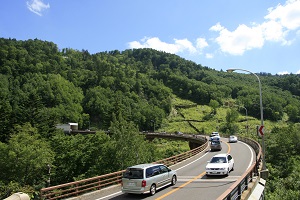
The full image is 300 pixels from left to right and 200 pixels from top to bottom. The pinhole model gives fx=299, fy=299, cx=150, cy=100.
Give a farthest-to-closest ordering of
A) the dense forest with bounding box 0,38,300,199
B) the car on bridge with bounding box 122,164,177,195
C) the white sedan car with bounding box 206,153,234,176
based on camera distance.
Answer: the dense forest with bounding box 0,38,300,199, the white sedan car with bounding box 206,153,234,176, the car on bridge with bounding box 122,164,177,195

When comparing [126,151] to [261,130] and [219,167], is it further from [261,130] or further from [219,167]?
[261,130]

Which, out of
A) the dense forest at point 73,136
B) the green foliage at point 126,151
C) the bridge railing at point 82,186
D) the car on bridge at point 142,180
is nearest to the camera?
the bridge railing at point 82,186

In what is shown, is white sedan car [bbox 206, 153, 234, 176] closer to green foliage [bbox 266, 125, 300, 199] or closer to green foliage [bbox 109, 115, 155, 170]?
green foliage [bbox 266, 125, 300, 199]

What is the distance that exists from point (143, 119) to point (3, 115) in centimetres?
8759

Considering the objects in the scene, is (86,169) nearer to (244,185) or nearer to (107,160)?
(107,160)

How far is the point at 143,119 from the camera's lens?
6073 inches

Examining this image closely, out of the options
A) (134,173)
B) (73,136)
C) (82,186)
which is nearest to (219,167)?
(134,173)

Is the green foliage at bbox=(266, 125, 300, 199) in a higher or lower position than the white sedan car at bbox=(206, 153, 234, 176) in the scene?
lower

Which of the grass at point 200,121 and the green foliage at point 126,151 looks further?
the grass at point 200,121

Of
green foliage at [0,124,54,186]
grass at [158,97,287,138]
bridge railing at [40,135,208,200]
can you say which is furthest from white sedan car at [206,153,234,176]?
grass at [158,97,287,138]

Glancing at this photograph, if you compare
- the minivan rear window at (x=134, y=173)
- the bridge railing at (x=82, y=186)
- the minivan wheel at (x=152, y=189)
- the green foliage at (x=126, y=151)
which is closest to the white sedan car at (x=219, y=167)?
the bridge railing at (x=82, y=186)

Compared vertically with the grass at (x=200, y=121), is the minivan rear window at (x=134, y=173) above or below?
below

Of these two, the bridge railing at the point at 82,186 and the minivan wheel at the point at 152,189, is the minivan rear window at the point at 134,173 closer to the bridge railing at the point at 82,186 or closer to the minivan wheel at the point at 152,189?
the minivan wheel at the point at 152,189

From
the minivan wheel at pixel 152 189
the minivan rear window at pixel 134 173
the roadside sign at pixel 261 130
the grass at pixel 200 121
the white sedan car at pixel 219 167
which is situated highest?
the grass at pixel 200 121
